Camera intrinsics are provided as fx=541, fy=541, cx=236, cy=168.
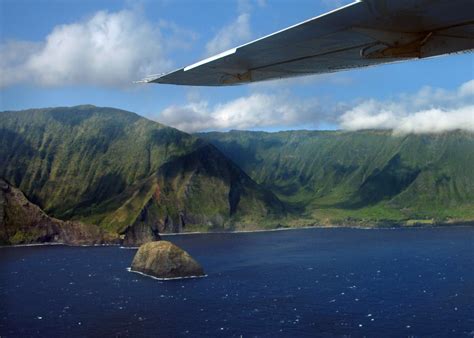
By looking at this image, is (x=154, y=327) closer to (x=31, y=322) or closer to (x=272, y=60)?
(x=31, y=322)

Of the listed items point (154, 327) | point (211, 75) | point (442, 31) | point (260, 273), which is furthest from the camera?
point (260, 273)

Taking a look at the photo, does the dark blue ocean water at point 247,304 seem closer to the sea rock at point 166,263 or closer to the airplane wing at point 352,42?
the sea rock at point 166,263

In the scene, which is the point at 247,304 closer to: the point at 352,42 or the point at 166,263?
the point at 166,263

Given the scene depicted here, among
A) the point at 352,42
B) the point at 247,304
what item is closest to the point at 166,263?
the point at 247,304

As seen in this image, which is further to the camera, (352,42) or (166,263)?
(166,263)

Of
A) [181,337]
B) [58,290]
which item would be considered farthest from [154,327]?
[58,290]

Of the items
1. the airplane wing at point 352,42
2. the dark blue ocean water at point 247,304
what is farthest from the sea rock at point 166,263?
the airplane wing at point 352,42
